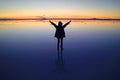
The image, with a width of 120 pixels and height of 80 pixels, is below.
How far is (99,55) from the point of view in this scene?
11.7 m

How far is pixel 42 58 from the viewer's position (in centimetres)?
1104

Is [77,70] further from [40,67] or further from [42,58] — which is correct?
[42,58]

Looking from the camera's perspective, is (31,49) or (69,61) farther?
(31,49)

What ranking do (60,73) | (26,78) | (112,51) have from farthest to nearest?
(112,51), (60,73), (26,78)

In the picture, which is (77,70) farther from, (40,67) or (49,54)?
(49,54)

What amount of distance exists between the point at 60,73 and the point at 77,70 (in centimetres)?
72

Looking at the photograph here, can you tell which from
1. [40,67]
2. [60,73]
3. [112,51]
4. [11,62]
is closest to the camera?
[60,73]

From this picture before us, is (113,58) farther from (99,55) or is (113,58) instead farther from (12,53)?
(12,53)

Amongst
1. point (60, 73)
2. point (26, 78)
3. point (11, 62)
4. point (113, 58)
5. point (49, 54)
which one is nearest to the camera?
point (26, 78)

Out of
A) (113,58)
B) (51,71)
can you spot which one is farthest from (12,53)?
(113,58)

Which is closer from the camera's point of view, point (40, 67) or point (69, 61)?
point (40, 67)

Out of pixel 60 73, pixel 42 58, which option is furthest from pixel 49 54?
pixel 60 73

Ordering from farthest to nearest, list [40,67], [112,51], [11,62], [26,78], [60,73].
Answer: [112,51]
[11,62]
[40,67]
[60,73]
[26,78]

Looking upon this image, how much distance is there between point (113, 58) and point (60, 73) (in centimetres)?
342
